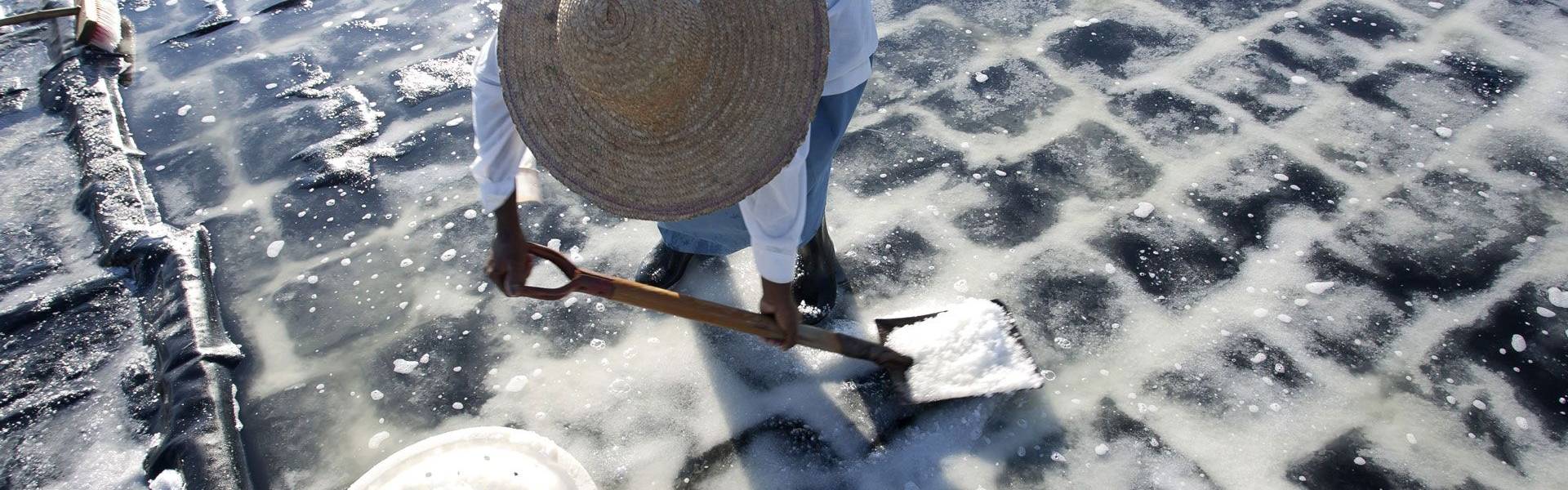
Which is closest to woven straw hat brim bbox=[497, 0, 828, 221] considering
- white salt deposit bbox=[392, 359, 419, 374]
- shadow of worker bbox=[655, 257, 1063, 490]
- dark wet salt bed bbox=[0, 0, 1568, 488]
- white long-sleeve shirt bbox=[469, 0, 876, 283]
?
white long-sleeve shirt bbox=[469, 0, 876, 283]

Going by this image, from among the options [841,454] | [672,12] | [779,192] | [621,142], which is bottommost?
[841,454]

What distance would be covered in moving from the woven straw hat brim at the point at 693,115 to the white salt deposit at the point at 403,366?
1153mm

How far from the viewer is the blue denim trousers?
6.21 feet

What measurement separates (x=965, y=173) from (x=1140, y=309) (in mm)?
735

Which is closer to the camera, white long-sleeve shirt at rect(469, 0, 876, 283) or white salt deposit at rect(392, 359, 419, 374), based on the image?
white long-sleeve shirt at rect(469, 0, 876, 283)

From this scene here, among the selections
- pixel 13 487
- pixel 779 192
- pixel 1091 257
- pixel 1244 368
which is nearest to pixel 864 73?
pixel 779 192

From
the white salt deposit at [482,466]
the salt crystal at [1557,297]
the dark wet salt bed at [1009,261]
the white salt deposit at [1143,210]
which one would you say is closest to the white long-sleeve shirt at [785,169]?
the white salt deposit at [482,466]

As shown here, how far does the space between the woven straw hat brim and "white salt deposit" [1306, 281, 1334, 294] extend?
1.74 metres

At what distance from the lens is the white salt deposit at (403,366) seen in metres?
2.38

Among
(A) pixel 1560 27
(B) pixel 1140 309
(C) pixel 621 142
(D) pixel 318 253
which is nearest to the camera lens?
(C) pixel 621 142

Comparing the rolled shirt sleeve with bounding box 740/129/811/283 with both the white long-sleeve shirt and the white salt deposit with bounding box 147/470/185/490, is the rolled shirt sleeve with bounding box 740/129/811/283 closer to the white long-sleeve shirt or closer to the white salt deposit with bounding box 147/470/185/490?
the white long-sleeve shirt

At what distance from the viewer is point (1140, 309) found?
241 centimetres

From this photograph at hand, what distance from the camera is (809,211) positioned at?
2.14 meters

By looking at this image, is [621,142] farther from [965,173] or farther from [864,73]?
[965,173]
